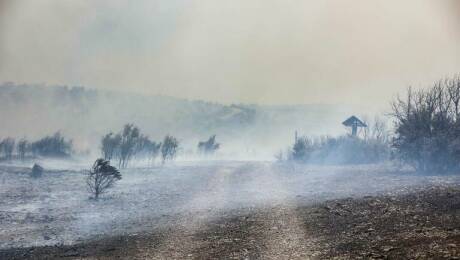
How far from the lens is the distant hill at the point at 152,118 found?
321ft

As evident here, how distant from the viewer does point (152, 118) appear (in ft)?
398

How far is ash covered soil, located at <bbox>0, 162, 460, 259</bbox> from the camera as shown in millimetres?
13594

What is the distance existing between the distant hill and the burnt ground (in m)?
65.4

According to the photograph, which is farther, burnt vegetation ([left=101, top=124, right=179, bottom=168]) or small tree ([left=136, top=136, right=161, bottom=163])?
small tree ([left=136, top=136, right=161, bottom=163])

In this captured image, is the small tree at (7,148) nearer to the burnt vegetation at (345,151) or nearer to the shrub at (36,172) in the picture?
the shrub at (36,172)

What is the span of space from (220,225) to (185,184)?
1535cm

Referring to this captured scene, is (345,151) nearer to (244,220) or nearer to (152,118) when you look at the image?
(244,220)

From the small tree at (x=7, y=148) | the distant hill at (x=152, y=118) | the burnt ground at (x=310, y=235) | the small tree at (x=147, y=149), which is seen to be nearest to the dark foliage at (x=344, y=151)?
the small tree at (x=147, y=149)

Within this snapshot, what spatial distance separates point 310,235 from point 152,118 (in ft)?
358

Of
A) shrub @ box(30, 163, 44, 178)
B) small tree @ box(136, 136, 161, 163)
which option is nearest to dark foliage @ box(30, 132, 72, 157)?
small tree @ box(136, 136, 161, 163)

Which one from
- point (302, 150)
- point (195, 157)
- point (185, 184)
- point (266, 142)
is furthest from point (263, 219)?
point (266, 142)

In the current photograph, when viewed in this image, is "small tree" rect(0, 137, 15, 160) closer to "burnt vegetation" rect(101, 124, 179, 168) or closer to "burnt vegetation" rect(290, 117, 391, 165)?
"burnt vegetation" rect(101, 124, 179, 168)

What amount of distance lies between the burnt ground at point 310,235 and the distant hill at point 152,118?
215 ft

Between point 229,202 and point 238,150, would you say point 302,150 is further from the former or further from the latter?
point 238,150
